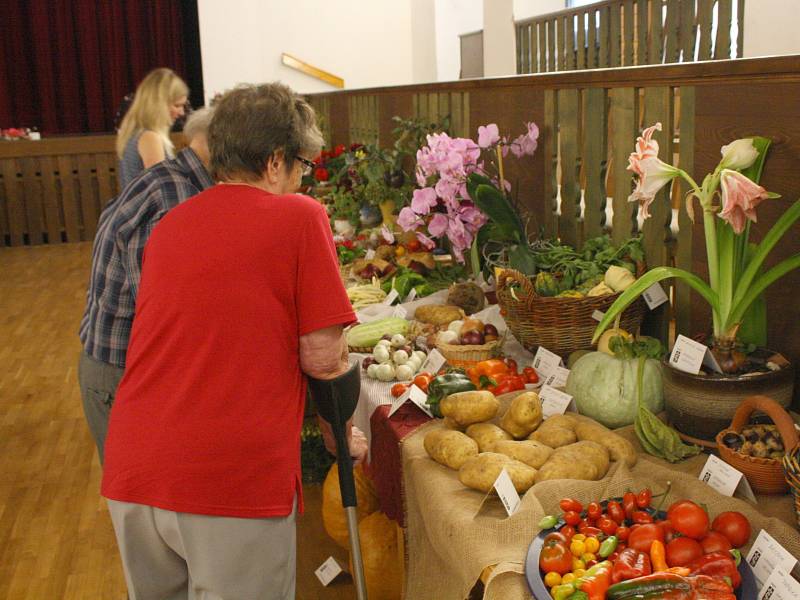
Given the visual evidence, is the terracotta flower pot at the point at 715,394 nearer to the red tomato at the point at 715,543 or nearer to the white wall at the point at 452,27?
the red tomato at the point at 715,543

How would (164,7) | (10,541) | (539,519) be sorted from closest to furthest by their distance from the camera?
(539,519)
(10,541)
(164,7)

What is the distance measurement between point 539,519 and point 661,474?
300mm

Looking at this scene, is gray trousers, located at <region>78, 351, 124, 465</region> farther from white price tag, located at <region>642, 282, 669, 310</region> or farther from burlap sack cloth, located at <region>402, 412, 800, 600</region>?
white price tag, located at <region>642, 282, 669, 310</region>

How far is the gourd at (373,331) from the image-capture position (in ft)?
10.2

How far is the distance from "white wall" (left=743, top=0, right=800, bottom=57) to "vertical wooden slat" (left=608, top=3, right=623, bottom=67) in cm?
135

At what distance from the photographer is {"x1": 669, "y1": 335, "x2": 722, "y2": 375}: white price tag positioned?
203 cm

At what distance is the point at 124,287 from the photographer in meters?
2.50

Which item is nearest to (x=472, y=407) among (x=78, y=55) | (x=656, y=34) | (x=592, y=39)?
(x=656, y=34)

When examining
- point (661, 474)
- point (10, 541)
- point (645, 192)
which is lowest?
point (10, 541)

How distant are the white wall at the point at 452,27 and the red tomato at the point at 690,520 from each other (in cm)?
1070

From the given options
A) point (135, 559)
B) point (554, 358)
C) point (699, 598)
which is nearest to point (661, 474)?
point (699, 598)

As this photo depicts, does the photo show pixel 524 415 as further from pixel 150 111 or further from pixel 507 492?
pixel 150 111

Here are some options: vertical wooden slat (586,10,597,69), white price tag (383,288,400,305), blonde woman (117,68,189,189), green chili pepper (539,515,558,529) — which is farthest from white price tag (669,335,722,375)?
vertical wooden slat (586,10,597,69)

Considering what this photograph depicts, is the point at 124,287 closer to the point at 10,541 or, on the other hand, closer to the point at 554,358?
the point at 554,358
